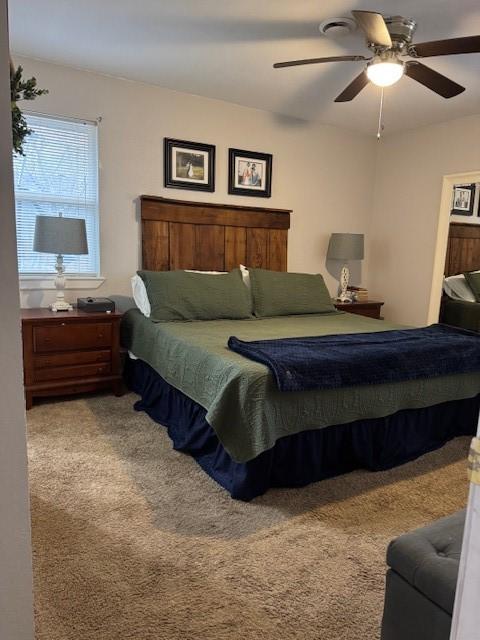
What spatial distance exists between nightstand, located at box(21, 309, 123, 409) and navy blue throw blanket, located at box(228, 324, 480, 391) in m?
1.32

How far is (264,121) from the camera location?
4.34m

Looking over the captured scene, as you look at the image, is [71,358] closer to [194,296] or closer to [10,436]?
[194,296]

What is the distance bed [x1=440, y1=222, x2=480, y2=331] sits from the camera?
5199 mm

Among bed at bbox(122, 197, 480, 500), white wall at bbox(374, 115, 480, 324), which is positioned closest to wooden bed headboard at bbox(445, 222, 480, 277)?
white wall at bbox(374, 115, 480, 324)

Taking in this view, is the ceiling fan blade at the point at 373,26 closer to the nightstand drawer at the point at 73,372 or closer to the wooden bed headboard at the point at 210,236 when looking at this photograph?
the wooden bed headboard at the point at 210,236

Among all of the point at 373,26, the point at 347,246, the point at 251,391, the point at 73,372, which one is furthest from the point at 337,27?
the point at 73,372

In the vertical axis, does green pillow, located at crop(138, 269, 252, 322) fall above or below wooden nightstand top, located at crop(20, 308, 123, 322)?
above

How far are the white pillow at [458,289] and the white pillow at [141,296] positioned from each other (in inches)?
153

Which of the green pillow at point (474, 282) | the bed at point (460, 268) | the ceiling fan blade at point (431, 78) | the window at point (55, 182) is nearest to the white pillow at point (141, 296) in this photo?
the window at point (55, 182)

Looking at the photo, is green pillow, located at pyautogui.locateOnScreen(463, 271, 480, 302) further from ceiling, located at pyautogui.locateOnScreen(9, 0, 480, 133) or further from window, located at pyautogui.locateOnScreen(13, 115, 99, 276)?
window, located at pyautogui.locateOnScreen(13, 115, 99, 276)

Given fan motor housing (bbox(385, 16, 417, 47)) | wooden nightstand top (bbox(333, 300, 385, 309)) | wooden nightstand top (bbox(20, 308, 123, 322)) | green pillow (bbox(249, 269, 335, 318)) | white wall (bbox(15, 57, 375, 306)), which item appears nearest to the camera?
fan motor housing (bbox(385, 16, 417, 47))

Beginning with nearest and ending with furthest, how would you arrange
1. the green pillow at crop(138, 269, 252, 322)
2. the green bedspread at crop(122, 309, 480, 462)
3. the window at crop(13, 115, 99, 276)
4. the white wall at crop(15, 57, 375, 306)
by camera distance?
the green bedspread at crop(122, 309, 480, 462) < the green pillow at crop(138, 269, 252, 322) < the window at crop(13, 115, 99, 276) < the white wall at crop(15, 57, 375, 306)

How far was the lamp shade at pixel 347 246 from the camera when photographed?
4629 millimetres

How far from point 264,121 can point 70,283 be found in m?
2.43
